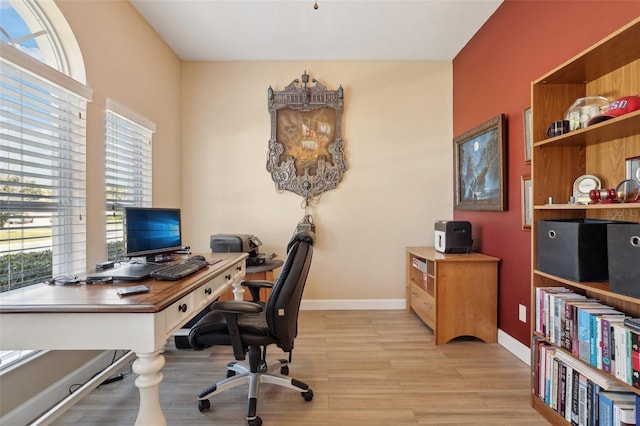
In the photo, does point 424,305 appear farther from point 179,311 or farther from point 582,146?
point 179,311

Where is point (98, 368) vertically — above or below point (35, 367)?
below

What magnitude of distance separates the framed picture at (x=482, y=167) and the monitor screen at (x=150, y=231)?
2.65 m

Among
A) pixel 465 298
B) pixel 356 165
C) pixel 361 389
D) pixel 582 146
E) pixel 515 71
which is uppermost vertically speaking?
pixel 515 71

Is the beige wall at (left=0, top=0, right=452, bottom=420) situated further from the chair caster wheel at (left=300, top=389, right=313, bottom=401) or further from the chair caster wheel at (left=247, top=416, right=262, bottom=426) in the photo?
the chair caster wheel at (left=247, top=416, right=262, bottom=426)

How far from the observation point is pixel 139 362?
3.77ft

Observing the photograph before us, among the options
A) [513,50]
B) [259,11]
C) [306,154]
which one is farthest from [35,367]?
[513,50]

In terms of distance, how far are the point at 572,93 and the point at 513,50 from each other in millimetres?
955

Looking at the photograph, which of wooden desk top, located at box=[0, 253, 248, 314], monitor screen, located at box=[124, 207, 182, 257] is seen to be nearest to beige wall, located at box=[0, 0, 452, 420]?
monitor screen, located at box=[124, 207, 182, 257]

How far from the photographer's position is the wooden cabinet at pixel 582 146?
1.40 meters

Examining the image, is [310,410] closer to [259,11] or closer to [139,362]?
[139,362]

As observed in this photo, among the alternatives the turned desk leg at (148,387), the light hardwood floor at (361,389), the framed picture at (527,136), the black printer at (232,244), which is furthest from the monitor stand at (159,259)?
the framed picture at (527,136)

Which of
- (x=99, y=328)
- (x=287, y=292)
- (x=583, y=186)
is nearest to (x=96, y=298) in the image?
(x=99, y=328)

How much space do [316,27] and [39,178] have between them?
2494 mm

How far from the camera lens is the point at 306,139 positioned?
135 inches
